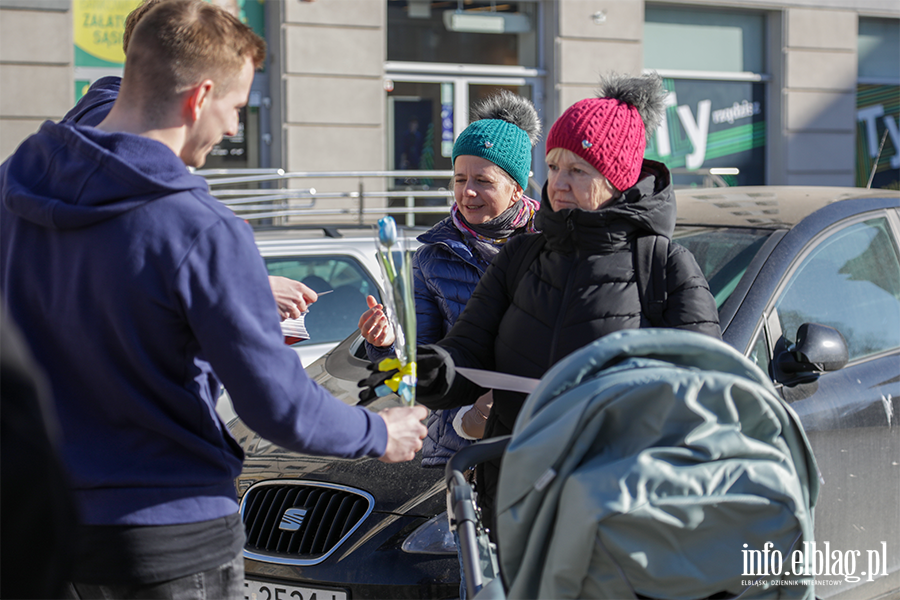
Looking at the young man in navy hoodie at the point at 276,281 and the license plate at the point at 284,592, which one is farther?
the license plate at the point at 284,592

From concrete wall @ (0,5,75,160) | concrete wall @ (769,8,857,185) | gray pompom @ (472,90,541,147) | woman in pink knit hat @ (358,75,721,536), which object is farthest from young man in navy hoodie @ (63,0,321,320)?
concrete wall @ (769,8,857,185)

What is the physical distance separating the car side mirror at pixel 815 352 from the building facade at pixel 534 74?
28.2ft

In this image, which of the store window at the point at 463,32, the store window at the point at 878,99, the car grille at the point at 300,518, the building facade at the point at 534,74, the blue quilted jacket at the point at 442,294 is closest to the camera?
the car grille at the point at 300,518

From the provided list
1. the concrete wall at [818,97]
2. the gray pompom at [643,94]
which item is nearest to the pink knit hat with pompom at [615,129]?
the gray pompom at [643,94]

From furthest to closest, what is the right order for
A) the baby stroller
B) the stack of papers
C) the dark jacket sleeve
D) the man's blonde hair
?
1. the stack of papers
2. the dark jacket sleeve
3. the man's blonde hair
4. the baby stroller

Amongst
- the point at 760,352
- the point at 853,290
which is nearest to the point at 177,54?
the point at 760,352

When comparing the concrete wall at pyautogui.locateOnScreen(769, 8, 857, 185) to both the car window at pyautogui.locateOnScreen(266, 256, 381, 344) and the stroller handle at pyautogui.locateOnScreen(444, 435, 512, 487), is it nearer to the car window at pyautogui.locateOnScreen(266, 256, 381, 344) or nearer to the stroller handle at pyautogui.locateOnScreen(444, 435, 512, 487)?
the car window at pyautogui.locateOnScreen(266, 256, 381, 344)

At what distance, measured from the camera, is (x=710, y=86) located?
42.3 feet

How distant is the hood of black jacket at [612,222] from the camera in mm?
2256

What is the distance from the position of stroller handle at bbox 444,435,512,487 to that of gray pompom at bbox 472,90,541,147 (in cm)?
154

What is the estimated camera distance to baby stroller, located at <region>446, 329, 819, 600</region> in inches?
62.3

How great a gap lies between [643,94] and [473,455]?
3.87ft

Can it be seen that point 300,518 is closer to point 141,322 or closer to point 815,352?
point 141,322

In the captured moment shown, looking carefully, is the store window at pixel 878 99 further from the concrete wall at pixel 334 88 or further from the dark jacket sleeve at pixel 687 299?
the dark jacket sleeve at pixel 687 299
